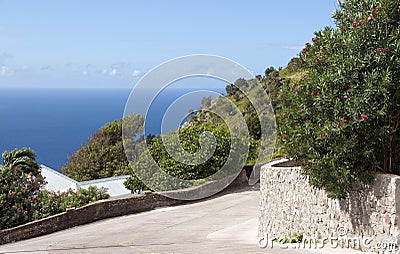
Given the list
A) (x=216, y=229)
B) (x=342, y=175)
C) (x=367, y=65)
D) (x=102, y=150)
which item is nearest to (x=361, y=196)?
(x=342, y=175)

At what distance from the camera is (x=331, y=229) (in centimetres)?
1036

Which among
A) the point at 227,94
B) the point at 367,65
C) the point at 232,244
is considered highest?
the point at 227,94

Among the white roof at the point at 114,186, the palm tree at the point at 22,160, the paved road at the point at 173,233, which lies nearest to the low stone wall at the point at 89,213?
the paved road at the point at 173,233

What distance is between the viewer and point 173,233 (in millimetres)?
13328

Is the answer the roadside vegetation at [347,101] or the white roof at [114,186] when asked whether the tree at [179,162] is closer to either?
the white roof at [114,186]

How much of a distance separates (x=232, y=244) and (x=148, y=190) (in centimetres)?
909

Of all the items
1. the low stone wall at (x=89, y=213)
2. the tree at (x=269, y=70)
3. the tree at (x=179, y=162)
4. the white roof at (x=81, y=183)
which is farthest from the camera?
the tree at (x=269, y=70)

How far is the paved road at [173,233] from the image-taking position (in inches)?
430

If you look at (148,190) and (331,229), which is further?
(148,190)

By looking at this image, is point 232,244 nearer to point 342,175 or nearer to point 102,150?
point 342,175
